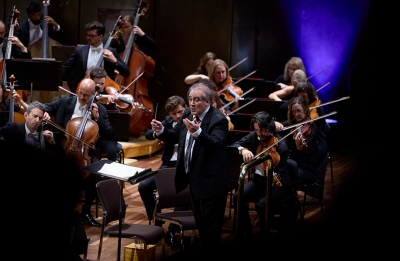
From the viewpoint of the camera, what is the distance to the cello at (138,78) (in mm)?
7516

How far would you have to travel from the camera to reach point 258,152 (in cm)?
500

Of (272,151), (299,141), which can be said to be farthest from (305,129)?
(272,151)

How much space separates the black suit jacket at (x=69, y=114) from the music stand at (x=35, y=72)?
37 centimetres

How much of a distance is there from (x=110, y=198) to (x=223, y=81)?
280 centimetres

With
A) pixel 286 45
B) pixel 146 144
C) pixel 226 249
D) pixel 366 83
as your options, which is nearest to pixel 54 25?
pixel 146 144

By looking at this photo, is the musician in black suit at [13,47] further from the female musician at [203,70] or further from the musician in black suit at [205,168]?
the musician in black suit at [205,168]

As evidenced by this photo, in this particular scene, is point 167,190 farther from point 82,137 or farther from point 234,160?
point 82,137

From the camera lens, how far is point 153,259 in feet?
14.3

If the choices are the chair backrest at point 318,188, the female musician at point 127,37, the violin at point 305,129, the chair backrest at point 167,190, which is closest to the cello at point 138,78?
the female musician at point 127,37

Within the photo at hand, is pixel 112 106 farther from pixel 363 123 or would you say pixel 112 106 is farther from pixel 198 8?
pixel 363 123

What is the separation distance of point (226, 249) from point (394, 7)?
20.3 feet

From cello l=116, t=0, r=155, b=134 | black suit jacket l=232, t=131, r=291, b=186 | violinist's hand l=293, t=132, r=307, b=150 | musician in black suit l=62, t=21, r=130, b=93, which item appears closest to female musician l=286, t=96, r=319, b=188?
violinist's hand l=293, t=132, r=307, b=150

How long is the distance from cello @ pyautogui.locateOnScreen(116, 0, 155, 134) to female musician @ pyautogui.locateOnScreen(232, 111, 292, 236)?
101 inches

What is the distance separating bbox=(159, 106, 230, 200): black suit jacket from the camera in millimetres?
4273
